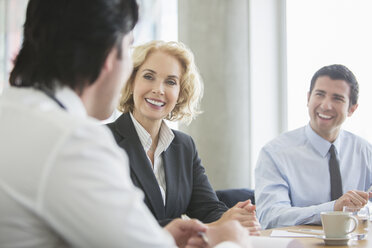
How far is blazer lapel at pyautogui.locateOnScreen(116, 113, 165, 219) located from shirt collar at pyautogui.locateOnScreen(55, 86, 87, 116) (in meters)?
1.42

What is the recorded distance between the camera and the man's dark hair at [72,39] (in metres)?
1.07

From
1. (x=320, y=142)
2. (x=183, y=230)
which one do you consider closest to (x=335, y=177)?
(x=320, y=142)

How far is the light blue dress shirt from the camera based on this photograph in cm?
293

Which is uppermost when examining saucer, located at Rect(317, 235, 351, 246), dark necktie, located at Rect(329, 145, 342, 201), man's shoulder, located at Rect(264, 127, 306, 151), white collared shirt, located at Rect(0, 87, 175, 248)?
white collared shirt, located at Rect(0, 87, 175, 248)

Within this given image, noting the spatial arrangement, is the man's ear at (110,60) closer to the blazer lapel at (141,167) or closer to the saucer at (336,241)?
the saucer at (336,241)

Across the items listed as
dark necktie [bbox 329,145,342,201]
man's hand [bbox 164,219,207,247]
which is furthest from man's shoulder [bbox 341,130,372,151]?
man's hand [bbox 164,219,207,247]

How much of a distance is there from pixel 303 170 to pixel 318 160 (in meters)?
0.12

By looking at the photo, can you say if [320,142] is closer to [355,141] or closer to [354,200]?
[355,141]

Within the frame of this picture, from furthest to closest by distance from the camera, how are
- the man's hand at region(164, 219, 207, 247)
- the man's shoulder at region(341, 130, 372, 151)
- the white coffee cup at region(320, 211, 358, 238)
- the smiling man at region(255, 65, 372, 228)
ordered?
the man's shoulder at region(341, 130, 372, 151)
the smiling man at region(255, 65, 372, 228)
the white coffee cup at region(320, 211, 358, 238)
the man's hand at region(164, 219, 207, 247)

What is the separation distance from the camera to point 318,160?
3.12 m

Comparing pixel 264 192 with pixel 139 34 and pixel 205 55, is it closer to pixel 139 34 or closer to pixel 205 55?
pixel 205 55

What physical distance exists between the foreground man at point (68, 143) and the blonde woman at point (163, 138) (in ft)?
4.19

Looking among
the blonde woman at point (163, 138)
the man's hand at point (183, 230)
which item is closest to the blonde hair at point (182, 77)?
the blonde woman at point (163, 138)

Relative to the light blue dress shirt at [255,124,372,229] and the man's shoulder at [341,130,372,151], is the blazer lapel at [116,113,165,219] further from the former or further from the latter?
the man's shoulder at [341,130,372,151]
